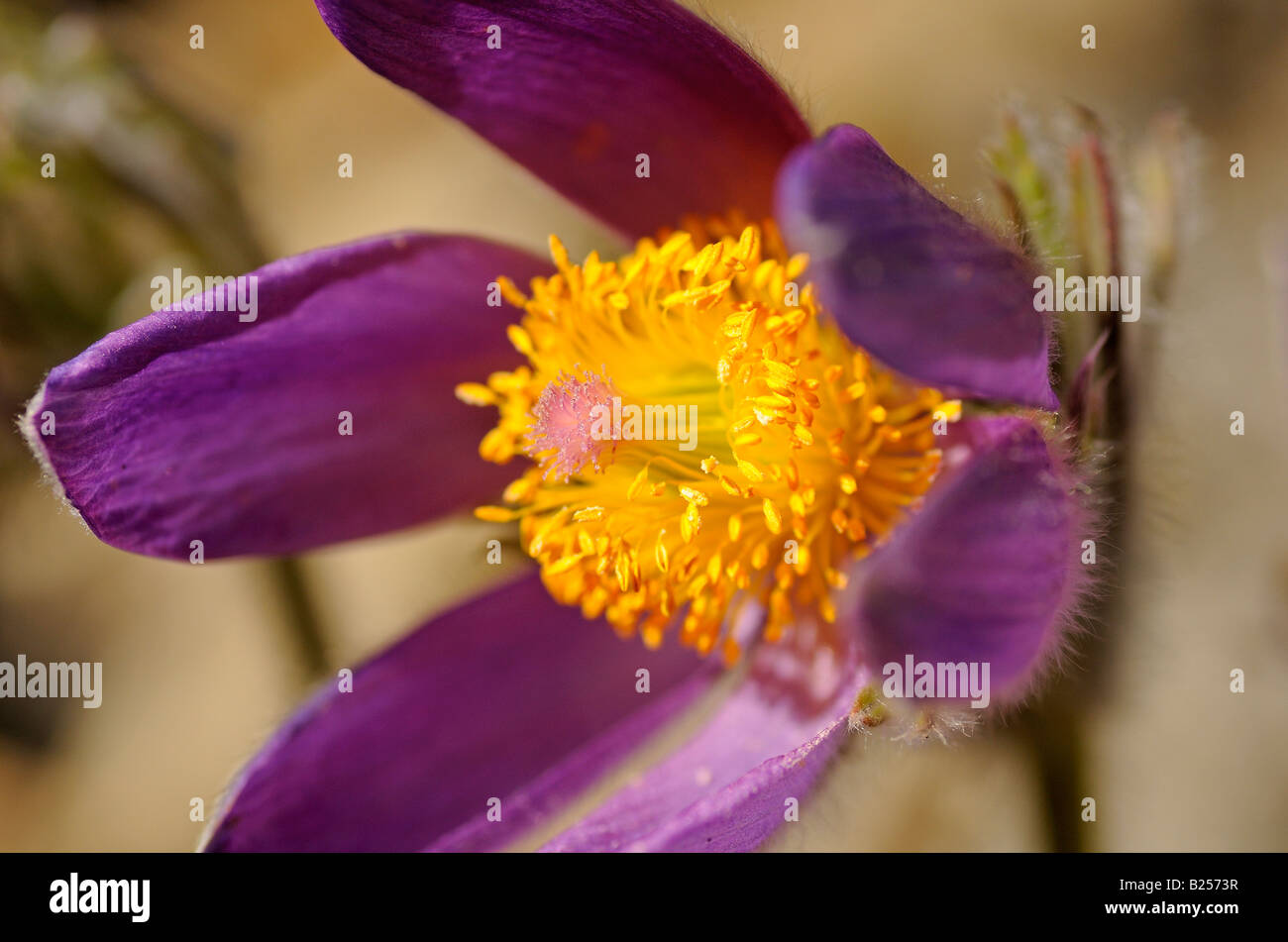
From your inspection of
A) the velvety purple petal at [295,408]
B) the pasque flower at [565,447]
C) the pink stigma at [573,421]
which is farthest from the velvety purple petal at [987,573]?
the velvety purple petal at [295,408]

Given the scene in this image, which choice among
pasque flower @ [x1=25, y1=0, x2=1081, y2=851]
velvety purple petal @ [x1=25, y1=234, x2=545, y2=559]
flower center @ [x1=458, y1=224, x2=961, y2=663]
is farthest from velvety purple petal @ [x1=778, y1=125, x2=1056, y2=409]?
velvety purple petal @ [x1=25, y1=234, x2=545, y2=559]

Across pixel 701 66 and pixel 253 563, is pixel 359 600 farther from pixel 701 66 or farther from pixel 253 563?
pixel 701 66

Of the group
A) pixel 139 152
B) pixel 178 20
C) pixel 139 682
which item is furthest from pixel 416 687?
pixel 178 20

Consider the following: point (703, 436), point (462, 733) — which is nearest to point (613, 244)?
point (703, 436)

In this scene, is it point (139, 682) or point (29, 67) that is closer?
point (29, 67)

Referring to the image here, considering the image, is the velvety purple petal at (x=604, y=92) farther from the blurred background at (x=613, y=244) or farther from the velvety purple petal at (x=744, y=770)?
the velvety purple petal at (x=744, y=770)

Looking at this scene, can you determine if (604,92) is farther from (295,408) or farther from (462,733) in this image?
(462,733)

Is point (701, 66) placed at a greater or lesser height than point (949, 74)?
lesser
